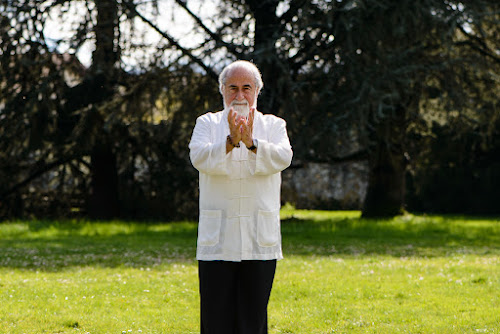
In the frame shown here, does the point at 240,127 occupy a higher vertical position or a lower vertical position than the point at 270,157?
higher

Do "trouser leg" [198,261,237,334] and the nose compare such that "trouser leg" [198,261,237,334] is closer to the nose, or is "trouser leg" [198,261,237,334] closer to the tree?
the nose

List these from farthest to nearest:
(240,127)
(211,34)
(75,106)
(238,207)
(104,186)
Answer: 1. (104,186)
2. (75,106)
3. (211,34)
4. (238,207)
5. (240,127)

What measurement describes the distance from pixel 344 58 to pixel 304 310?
7373mm

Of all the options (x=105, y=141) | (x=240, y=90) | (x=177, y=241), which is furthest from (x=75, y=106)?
(x=240, y=90)

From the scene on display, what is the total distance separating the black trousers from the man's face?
83cm

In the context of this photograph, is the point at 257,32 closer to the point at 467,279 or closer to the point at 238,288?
the point at 467,279

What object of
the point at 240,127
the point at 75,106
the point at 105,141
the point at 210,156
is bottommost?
the point at 210,156

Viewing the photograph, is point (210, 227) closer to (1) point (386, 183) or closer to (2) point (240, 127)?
(2) point (240, 127)

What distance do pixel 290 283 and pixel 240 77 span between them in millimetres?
4013

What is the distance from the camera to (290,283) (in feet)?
23.8

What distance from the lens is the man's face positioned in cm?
367

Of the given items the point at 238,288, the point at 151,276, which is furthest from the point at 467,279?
the point at 238,288

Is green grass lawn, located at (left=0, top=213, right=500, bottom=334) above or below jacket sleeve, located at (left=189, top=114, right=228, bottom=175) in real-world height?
below

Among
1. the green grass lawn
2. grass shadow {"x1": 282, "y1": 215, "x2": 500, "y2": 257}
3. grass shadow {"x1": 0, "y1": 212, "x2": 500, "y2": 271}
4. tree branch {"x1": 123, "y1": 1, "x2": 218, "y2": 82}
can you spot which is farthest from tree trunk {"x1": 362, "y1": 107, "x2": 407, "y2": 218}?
tree branch {"x1": 123, "y1": 1, "x2": 218, "y2": 82}
